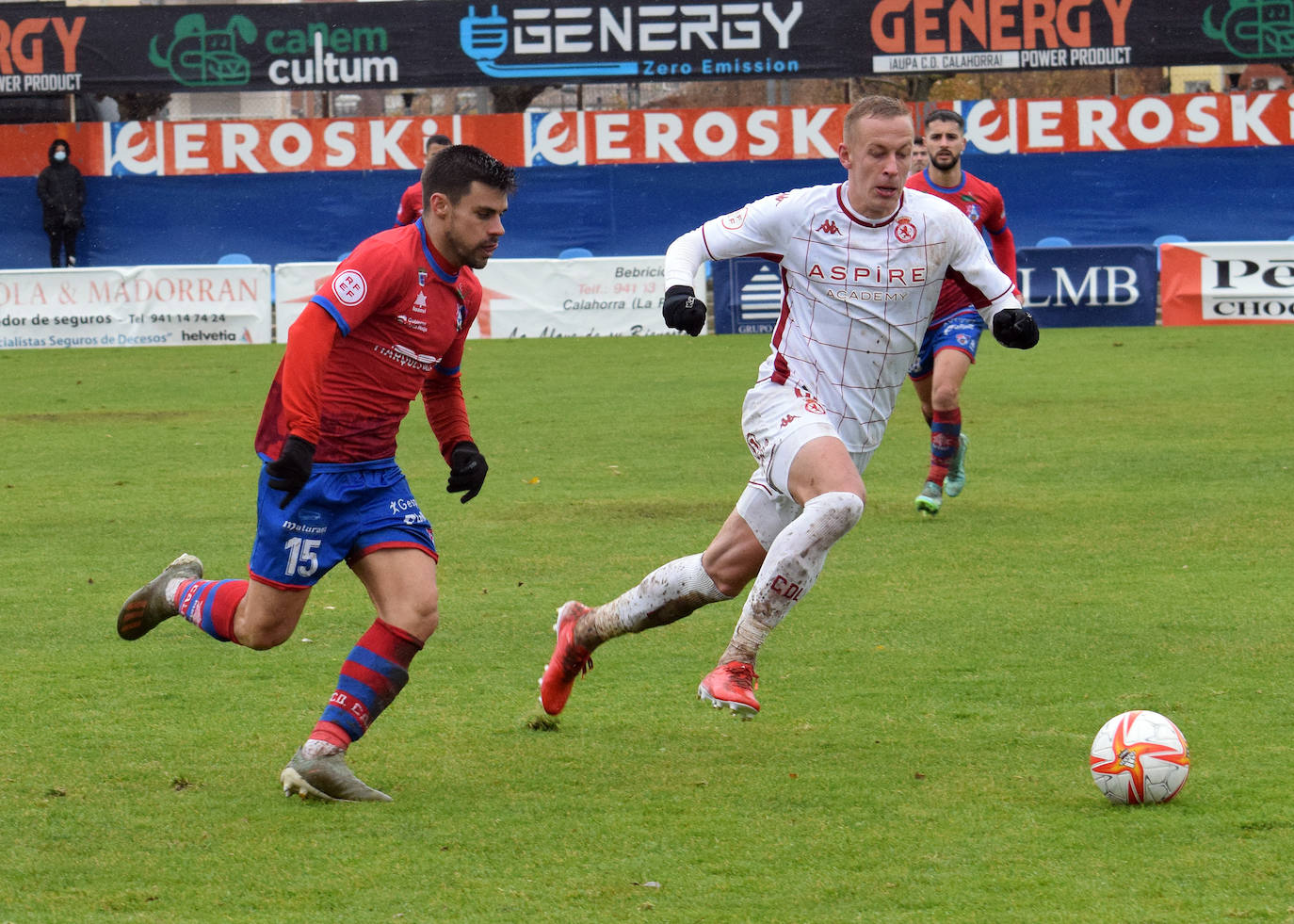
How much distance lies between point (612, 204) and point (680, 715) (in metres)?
23.2

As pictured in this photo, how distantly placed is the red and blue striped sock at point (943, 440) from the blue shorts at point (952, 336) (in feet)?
1.15

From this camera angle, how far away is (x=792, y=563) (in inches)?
213

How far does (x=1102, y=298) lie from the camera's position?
23.8 meters

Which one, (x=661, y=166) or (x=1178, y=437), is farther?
(x=661, y=166)

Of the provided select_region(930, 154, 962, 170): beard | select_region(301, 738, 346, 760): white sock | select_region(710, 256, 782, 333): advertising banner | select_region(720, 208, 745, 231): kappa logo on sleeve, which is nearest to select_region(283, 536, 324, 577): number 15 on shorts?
select_region(301, 738, 346, 760): white sock

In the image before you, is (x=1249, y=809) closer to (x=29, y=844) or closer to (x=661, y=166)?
(x=29, y=844)

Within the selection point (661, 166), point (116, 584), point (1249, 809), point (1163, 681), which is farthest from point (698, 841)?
point (661, 166)

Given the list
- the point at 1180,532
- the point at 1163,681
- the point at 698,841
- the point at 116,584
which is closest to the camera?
the point at 698,841

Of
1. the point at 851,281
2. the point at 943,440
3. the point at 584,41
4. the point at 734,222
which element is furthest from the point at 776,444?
the point at 584,41

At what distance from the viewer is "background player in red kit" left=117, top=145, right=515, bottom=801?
5.16m

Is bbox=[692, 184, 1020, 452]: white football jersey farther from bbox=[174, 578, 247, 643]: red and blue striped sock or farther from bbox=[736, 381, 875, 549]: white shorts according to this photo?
bbox=[174, 578, 247, 643]: red and blue striped sock

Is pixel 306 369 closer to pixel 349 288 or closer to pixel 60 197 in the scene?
pixel 349 288

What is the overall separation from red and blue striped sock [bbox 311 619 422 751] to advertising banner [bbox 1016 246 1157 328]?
1931 cm

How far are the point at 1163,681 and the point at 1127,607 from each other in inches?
56.6
